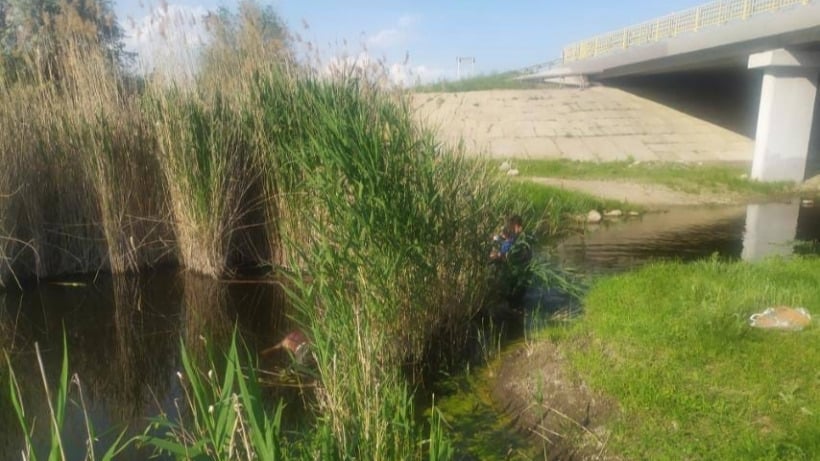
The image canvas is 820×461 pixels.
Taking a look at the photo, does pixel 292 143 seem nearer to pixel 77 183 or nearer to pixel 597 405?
pixel 77 183

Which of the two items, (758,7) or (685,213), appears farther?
(758,7)

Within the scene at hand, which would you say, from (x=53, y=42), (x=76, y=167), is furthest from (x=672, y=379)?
(x=53, y=42)

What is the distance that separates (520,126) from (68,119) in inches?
657

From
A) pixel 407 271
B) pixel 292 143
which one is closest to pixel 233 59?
pixel 292 143

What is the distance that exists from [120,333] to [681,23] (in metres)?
18.3

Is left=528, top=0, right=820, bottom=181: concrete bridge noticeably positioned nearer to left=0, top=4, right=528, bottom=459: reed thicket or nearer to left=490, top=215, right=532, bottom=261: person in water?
left=490, top=215, right=532, bottom=261: person in water

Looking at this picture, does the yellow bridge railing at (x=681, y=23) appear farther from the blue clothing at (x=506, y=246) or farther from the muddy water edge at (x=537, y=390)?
the blue clothing at (x=506, y=246)

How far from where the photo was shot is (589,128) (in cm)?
2186

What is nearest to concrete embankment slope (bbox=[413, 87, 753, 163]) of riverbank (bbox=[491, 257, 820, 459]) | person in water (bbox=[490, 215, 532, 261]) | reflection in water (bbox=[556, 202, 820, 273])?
reflection in water (bbox=[556, 202, 820, 273])

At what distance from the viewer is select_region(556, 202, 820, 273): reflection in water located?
925cm

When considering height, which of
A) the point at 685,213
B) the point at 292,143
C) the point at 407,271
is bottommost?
the point at 685,213

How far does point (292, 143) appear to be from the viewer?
656cm

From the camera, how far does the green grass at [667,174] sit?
618 inches

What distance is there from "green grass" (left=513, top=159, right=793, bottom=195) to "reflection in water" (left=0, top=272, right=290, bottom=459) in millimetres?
9602
